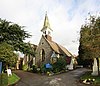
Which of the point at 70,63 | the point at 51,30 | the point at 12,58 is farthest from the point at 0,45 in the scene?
the point at 51,30

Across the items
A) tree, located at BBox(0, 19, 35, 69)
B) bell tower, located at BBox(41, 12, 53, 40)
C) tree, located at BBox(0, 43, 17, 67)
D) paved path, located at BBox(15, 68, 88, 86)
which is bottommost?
paved path, located at BBox(15, 68, 88, 86)

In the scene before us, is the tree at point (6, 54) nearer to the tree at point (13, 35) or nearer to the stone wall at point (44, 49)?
the tree at point (13, 35)

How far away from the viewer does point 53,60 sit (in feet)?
185

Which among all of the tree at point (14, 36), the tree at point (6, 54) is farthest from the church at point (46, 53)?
the tree at point (6, 54)

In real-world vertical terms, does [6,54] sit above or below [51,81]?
above

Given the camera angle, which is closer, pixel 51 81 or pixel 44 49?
pixel 51 81

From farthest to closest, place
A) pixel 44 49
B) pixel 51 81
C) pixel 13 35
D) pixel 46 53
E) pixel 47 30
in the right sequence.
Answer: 1. pixel 47 30
2. pixel 44 49
3. pixel 46 53
4. pixel 13 35
5. pixel 51 81

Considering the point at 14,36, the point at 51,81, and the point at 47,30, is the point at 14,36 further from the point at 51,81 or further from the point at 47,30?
the point at 47,30

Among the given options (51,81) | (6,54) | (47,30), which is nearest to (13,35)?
(6,54)

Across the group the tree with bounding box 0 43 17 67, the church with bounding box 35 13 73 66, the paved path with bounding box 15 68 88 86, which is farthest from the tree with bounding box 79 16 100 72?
the church with bounding box 35 13 73 66

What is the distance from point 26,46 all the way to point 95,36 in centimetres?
1541

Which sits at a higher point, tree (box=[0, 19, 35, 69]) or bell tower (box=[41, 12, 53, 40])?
bell tower (box=[41, 12, 53, 40])

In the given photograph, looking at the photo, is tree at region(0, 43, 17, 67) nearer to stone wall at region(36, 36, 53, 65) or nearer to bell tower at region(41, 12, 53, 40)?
stone wall at region(36, 36, 53, 65)

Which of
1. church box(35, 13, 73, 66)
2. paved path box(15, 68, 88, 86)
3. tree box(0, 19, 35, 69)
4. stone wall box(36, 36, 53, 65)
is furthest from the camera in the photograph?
stone wall box(36, 36, 53, 65)
